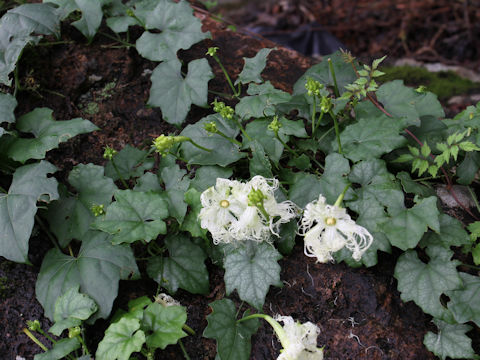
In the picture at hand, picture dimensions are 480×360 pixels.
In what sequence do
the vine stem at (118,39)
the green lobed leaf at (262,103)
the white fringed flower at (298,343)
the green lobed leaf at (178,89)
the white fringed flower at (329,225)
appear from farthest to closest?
the vine stem at (118,39)
the green lobed leaf at (178,89)
the green lobed leaf at (262,103)
the white fringed flower at (329,225)
the white fringed flower at (298,343)

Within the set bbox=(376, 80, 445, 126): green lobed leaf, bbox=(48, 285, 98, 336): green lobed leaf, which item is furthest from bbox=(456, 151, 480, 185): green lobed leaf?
bbox=(48, 285, 98, 336): green lobed leaf

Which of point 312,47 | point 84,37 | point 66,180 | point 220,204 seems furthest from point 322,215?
point 312,47

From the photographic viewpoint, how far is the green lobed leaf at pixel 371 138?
77.8 inches

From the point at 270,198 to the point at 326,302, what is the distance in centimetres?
59

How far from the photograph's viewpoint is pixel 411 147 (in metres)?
2.05

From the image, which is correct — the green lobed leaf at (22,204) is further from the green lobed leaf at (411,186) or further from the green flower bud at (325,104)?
the green lobed leaf at (411,186)

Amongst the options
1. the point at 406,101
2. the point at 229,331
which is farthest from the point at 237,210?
the point at 406,101

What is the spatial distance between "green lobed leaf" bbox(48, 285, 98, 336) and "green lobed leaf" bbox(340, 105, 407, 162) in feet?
4.56

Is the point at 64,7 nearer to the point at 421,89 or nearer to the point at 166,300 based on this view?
the point at 166,300

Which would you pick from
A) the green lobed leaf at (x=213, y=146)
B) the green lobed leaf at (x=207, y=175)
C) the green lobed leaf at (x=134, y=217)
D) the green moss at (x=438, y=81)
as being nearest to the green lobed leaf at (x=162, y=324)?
the green lobed leaf at (x=134, y=217)

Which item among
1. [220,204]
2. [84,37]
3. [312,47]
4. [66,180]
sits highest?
[84,37]

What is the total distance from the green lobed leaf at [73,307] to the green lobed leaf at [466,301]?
1560 millimetres

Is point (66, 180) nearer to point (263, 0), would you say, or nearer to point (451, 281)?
point (451, 281)

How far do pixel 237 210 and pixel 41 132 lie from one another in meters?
1.27
